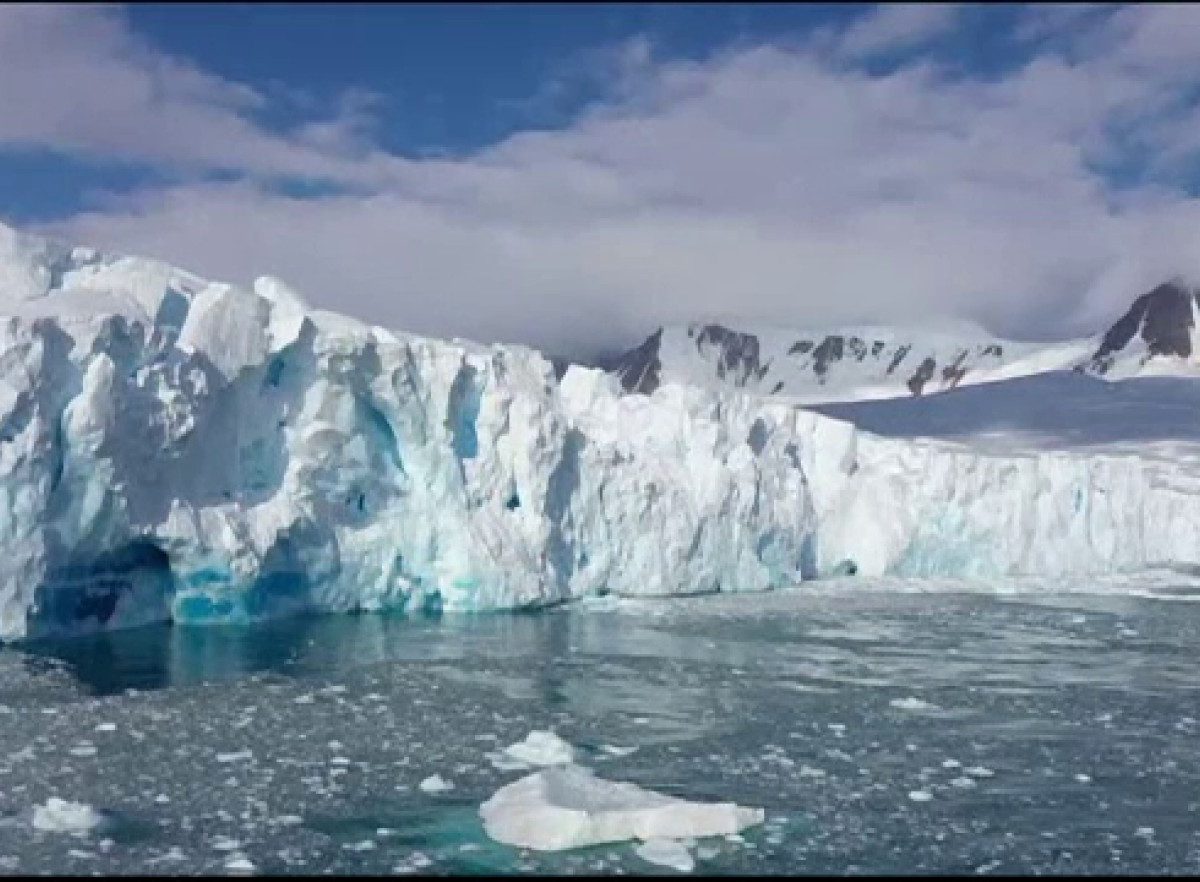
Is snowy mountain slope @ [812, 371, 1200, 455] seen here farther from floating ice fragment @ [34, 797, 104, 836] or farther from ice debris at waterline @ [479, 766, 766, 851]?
floating ice fragment @ [34, 797, 104, 836]

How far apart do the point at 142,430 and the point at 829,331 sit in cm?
10807

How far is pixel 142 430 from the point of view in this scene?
1575 cm

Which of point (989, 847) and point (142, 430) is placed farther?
point (142, 430)

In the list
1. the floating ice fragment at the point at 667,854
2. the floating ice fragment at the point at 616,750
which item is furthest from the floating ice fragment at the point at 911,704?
the floating ice fragment at the point at 667,854

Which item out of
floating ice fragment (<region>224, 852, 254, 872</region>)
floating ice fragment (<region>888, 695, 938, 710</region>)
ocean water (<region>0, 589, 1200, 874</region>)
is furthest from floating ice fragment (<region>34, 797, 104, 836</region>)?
floating ice fragment (<region>888, 695, 938, 710</region>)

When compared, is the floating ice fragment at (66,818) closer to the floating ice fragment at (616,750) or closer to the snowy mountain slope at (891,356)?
the floating ice fragment at (616,750)

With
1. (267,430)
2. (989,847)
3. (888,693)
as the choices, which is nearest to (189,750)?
(989,847)

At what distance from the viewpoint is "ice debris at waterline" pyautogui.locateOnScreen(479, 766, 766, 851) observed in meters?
7.74

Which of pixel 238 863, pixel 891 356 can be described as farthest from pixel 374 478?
pixel 891 356

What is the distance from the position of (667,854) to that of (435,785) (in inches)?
80.3

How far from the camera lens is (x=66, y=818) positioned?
792cm

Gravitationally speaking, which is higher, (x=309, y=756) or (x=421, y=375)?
(x=421, y=375)

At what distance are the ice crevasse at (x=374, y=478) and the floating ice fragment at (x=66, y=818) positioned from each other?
22.5ft

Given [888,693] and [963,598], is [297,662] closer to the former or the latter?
[888,693]
